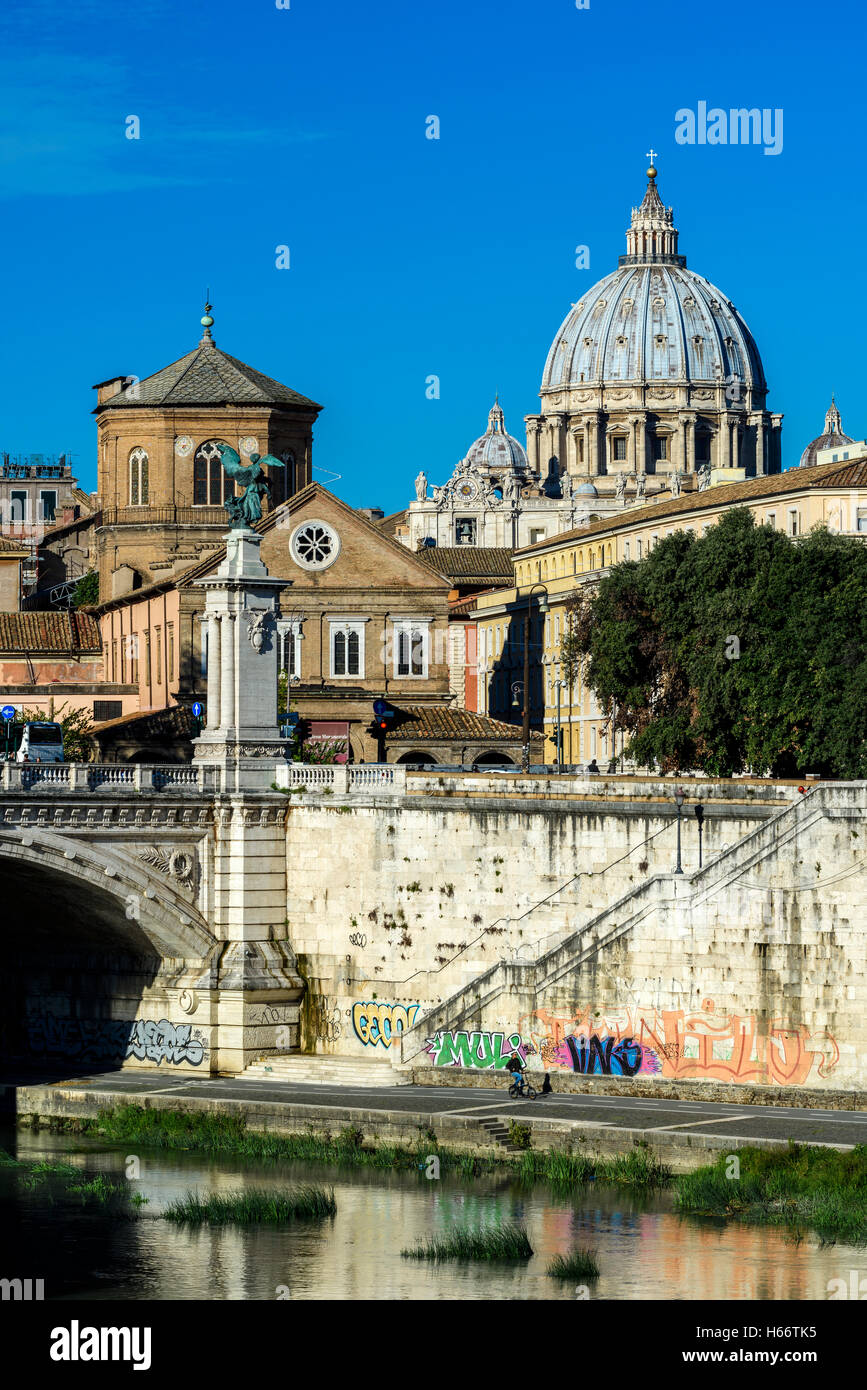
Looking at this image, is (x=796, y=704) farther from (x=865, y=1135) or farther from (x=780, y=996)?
(x=865, y=1135)

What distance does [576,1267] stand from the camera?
45.0m

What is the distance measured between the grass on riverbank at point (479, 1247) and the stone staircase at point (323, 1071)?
13.9 meters

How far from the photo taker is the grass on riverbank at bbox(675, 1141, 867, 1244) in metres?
47.4

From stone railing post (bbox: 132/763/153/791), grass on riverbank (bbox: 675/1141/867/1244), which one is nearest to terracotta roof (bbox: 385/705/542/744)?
stone railing post (bbox: 132/763/153/791)

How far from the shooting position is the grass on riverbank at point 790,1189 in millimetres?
47375

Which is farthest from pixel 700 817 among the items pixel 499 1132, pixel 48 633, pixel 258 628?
pixel 48 633

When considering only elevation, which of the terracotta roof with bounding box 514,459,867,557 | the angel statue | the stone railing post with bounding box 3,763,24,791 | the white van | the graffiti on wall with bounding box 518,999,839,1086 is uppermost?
the terracotta roof with bounding box 514,459,867,557

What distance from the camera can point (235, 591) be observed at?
213ft

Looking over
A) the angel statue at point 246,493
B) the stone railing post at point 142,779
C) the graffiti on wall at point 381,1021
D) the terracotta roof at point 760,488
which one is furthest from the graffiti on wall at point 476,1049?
the terracotta roof at point 760,488

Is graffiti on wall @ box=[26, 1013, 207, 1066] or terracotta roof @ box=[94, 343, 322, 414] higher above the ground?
terracotta roof @ box=[94, 343, 322, 414]

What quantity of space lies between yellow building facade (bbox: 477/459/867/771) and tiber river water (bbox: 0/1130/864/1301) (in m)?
50.3

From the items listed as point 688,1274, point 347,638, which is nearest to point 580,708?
point 347,638

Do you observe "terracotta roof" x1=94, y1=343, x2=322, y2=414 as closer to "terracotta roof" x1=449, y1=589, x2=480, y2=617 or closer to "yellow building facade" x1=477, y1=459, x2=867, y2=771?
"yellow building facade" x1=477, y1=459, x2=867, y2=771

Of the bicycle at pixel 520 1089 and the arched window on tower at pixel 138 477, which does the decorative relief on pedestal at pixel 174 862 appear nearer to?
the bicycle at pixel 520 1089
